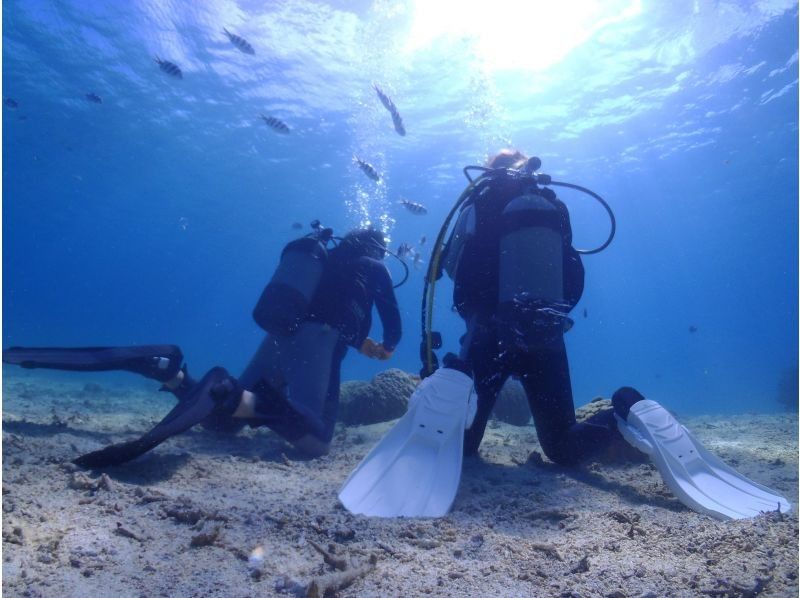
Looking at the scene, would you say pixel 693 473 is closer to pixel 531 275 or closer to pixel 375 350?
pixel 531 275

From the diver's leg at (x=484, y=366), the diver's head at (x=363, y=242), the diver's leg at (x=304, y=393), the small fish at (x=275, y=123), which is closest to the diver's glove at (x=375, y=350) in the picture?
the diver's leg at (x=304, y=393)

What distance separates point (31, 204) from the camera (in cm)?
5141

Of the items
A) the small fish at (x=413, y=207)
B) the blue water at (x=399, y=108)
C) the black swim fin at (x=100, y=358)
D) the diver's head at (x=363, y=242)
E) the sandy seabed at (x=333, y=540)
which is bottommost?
the sandy seabed at (x=333, y=540)

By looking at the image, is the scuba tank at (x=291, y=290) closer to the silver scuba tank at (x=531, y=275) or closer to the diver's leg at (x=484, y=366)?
the diver's leg at (x=484, y=366)

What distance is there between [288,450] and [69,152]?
133 ft

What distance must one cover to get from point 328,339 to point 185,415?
2.44 m

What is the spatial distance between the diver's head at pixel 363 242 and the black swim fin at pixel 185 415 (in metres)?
2.75

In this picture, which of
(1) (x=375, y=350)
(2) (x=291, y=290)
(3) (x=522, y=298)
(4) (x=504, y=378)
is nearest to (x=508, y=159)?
(3) (x=522, y=298)

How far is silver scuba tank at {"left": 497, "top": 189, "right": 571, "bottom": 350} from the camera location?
3.78 meters

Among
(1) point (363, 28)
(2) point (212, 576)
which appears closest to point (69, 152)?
(1) point (363, 28)

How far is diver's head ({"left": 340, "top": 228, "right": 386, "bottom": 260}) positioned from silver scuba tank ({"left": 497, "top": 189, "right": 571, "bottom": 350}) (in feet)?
8.43

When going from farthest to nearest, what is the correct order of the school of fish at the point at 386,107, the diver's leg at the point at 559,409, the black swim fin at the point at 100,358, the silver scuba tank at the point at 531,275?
the school of fish at the point at 386,107 < the black swim fin at the point at 100,358 < the diver's leg at the point at 559,409 < the silver scuba tank at the point at 531,275

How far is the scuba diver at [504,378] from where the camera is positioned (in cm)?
329

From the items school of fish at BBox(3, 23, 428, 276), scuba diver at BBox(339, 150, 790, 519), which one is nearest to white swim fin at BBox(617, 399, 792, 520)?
scuba diver at BBox(339, 150, 790, 519)
